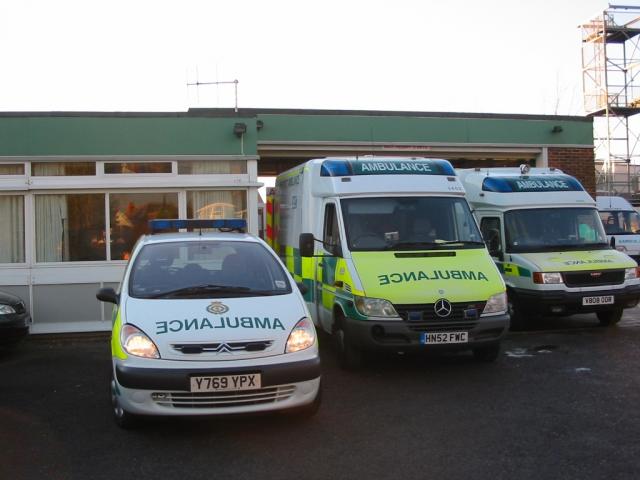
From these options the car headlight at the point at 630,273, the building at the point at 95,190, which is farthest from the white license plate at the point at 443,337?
the building at the point at 95,190

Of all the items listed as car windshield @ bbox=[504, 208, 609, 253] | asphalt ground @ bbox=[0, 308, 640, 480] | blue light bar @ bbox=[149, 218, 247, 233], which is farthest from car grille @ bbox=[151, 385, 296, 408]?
car windshield @ bbox=[504, 208, 609, 253]

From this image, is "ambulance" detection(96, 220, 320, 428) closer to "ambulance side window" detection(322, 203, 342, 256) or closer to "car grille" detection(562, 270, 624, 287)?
"ambulance side window" detection(322, 203, 342, 256)

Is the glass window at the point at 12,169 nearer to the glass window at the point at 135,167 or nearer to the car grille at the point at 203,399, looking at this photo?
the glass window at the point at 135,167

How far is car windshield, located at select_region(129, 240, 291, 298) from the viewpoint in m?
6.08

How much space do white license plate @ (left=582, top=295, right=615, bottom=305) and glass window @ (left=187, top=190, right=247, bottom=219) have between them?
539 centimetres

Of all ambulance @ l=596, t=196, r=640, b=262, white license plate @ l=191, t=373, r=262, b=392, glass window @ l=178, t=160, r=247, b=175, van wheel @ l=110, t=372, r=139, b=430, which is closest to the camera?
white license plate @ l=191, t=373, r=262, b=392

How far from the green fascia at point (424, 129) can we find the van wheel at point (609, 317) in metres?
4.32

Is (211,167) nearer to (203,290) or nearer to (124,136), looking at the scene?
(124,136)

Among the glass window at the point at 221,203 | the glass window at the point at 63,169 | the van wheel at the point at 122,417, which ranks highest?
the glass window at the point at 63,169

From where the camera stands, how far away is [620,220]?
18.3 meters

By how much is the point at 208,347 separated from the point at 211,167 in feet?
20.2

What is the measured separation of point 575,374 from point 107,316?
6.89 m

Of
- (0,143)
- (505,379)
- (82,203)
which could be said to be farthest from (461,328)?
(0,143)

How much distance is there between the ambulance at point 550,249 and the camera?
9.73 metres
